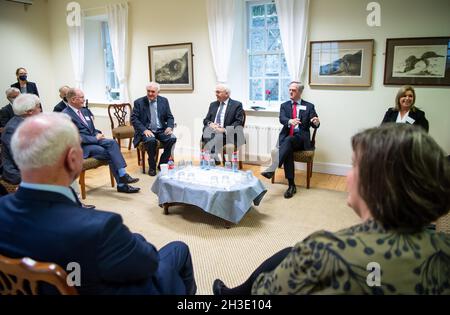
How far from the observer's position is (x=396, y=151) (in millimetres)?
941

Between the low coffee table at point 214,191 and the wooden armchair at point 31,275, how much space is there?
2125 mm

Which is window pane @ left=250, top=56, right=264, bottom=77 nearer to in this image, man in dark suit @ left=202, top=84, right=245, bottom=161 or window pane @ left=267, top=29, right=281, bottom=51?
window pane @ left=267, top=29, right=281, bottom=51

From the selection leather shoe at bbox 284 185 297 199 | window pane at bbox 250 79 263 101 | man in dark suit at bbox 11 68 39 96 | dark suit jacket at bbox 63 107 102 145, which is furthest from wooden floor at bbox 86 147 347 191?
man in dark suit at bbox 11 68 39 96

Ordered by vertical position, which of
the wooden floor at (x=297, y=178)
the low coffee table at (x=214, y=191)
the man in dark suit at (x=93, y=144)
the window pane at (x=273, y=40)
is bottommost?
the wooden floor at (x=297, y=178)

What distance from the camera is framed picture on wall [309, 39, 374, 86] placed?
14.6 feet

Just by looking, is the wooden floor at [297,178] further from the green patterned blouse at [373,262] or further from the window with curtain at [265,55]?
the green patterned blouse at [373,262]

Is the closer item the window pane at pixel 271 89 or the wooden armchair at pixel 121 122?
the window pane at pixel 271 89

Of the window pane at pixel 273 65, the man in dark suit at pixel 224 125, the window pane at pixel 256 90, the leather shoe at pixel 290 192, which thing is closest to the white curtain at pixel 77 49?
the man in dark suit at pixel 224 125

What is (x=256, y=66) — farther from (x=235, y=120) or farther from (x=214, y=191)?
(x=214, y=191)

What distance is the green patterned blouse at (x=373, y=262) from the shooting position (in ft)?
2.93

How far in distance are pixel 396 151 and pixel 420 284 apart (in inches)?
14.2

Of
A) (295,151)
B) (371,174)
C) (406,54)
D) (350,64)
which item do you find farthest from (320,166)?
(371,174)

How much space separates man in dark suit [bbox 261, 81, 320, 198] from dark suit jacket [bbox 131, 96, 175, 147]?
1.79 meters

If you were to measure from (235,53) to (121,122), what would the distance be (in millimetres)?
2484
